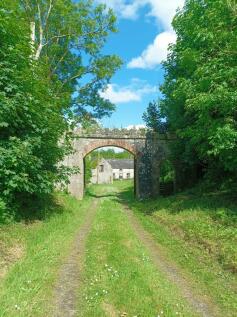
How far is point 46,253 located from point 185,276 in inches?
138

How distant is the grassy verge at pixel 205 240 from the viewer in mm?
7133

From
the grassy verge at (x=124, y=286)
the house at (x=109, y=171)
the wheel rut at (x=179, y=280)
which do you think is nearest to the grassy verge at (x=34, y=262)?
the grassy verge at (x=124, y=286)

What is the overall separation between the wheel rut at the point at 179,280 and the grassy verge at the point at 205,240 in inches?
7.2

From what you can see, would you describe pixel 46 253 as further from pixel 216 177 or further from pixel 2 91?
pixel 216 177

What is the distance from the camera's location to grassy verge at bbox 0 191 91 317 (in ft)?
19.0

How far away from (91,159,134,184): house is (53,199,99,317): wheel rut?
52.2 m

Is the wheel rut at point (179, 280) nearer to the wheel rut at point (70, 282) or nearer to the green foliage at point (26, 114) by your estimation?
the wheel rut at point (70, 282)

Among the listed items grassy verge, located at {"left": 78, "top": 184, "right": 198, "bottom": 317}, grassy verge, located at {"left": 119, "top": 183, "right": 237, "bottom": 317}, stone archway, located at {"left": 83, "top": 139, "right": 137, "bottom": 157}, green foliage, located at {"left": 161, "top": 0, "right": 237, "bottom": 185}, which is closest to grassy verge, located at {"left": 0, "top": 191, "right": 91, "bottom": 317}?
grassy verge, located at {"left": 78, "top": 184, "right": 198, "bottom": 317}

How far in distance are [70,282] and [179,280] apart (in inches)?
90.7

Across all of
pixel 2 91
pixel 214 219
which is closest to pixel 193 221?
pixel 214 219

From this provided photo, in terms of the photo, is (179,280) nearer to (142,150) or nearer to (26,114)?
(26,114)

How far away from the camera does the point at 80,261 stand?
8.59 metres

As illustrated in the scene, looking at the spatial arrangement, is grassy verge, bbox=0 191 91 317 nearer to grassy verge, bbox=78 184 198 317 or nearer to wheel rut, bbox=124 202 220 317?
grassy verge, bbox=78 184 198 317

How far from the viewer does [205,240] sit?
10.4 m
